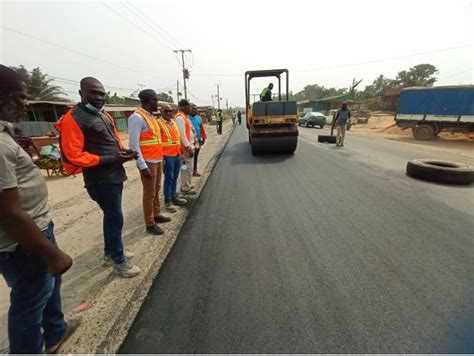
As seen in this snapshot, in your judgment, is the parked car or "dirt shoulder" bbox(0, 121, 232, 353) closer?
"dirt shoulder" bbox(0, 121, 232, 353)

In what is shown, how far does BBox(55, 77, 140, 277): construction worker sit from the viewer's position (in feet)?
6.95

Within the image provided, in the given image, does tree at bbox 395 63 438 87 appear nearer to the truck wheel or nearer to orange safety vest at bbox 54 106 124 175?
the truck wheel

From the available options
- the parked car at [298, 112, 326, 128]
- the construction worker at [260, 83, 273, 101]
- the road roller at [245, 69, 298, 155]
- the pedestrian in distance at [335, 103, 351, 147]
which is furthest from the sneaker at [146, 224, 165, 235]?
the parked car at [298, 112, 326, 128]

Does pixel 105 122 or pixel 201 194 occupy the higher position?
pixel 105 122

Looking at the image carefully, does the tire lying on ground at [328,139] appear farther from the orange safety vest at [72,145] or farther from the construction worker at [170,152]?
the orange safety vest at [72,145]

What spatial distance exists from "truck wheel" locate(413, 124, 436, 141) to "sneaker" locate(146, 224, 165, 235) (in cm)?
1624

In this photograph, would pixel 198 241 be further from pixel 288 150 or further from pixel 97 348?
pixel 288 150

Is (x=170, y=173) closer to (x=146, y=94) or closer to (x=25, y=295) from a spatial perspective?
(x=146, y=94)

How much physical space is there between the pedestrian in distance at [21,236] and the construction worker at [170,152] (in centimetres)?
239

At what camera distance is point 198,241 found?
10.6 feet

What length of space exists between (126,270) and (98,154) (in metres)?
1.22

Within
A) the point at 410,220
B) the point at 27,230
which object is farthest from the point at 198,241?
the point at 410,220

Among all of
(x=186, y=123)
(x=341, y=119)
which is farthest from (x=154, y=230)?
(x=341, y=119)

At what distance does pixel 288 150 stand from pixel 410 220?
5.65 metres
